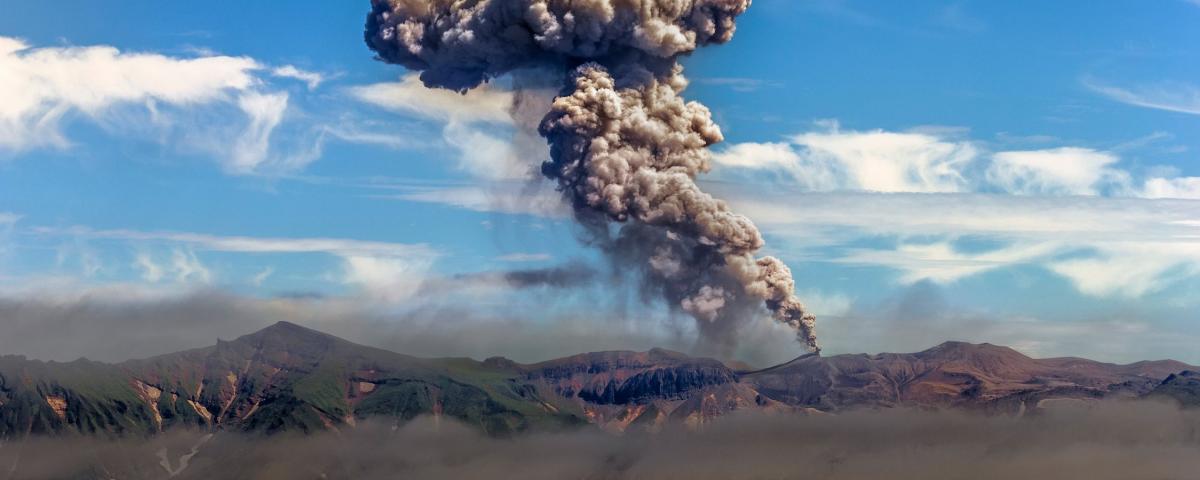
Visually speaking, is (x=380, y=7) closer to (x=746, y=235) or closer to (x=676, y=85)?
(x=676, y=85)

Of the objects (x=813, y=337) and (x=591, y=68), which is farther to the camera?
(x=813, y=337)

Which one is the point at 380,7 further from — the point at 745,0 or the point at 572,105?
the point at 745,0

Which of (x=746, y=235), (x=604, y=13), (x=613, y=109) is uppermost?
(x=604, y=13)

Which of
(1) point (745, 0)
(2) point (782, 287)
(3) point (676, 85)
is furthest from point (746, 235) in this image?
(1) point (745, 0)

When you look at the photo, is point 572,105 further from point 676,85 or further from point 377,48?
point 377,48

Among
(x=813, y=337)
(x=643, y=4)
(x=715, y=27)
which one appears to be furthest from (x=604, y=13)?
(x=813, y=337)

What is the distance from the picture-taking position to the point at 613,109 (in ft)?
311

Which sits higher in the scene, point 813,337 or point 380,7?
point 380,7

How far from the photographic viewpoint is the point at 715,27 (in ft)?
334

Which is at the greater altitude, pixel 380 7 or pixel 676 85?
pixel 380 7

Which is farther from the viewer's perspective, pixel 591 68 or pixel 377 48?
pixel 377 48

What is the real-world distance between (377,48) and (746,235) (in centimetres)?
3373

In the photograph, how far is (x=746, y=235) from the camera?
97.4 metres

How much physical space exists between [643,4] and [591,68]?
6.06m
